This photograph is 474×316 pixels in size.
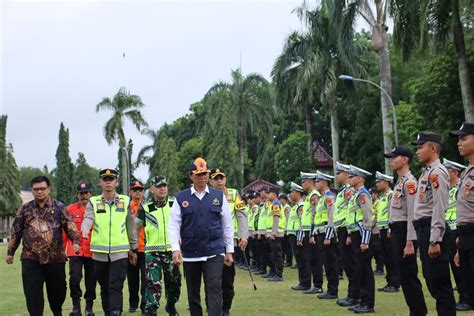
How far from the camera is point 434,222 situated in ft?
27.5

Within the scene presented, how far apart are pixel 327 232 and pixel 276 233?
6.02 meters

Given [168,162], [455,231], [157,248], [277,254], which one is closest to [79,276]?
[157,248]

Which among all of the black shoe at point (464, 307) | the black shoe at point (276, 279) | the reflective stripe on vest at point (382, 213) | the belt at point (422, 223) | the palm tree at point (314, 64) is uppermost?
the palm tree at point (314, 64)

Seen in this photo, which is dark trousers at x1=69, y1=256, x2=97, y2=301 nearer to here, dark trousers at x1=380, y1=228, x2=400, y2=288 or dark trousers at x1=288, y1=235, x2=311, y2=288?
dark trousers at x1=288, y1=235, x2=311, y2=288

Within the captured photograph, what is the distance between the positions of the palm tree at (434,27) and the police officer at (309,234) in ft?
36.7

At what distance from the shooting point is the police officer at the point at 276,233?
18922mm

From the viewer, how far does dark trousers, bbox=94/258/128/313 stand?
10625 mm

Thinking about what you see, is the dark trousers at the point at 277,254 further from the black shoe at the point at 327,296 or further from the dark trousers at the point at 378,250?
the black shoe at the point at 327,296

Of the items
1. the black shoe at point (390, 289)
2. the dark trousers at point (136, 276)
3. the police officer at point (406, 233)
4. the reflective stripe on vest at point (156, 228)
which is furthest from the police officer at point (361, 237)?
the dark trousers at point (136, 276)

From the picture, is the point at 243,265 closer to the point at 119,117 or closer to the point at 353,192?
the point at 353,192

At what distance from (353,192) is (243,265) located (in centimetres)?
1219

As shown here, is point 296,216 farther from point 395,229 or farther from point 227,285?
point 395,229

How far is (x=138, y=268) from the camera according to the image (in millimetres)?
12688

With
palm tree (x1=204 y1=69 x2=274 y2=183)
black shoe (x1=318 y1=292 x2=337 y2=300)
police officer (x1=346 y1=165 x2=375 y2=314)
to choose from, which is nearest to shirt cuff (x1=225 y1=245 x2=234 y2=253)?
police officer (x1=346 y1=165 x2=375 y2=314)
